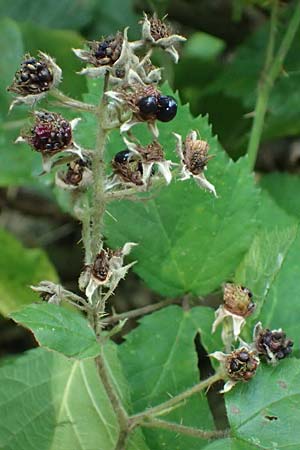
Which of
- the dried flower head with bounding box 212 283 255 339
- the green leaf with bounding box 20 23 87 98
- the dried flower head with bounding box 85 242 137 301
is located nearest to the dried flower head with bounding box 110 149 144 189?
the dried flower head with bounding box 85 242 137 301

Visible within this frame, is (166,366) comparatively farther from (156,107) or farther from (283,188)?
(283,188)

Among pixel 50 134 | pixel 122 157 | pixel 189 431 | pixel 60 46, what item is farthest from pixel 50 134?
pixel 60 46

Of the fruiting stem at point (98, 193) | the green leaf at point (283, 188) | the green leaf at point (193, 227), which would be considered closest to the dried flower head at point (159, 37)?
the fruiting stem at point (98, 193)

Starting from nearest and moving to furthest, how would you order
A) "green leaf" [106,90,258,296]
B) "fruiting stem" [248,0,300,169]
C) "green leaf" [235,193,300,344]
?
"green leaf" [235,193,300,344] → "green leaf" [106,90,258,296] → "fruiting stem" [248,0,300,169]

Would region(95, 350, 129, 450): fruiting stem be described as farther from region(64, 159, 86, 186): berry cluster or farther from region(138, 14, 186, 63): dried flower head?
region(138, 14, 186, 63): dried flower head

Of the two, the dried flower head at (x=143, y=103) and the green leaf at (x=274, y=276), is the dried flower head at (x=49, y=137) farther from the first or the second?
the green leaf at (x=274, y=276)

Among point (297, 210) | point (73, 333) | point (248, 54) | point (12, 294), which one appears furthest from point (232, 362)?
point (248, 54)
